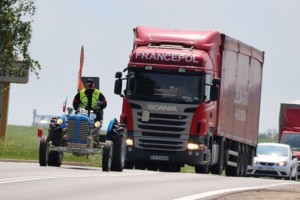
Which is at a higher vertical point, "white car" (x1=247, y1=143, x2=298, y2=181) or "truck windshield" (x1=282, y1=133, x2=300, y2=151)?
"truck windshield" (x1=282, y1=133, x2=300, y2=151)

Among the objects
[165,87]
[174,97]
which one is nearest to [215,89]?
[174,97]

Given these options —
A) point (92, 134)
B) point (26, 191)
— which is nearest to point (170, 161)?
point (92, 134)

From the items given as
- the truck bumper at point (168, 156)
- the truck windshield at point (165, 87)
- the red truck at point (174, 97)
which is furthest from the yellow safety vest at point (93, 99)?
the truck bumper at point (168, 156)

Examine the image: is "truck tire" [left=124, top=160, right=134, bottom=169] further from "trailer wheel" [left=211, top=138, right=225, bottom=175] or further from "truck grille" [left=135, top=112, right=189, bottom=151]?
"trailer wheel" [left=211, top=138, right=225, bottom=175]

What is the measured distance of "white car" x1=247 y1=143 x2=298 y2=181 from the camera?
47.2 m

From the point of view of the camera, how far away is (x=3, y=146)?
45.2m

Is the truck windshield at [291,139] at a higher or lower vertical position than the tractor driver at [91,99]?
higher

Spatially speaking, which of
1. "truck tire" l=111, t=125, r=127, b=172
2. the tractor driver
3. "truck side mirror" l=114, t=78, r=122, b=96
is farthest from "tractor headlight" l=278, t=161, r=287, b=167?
the tractor driver

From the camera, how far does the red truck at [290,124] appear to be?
55656mm

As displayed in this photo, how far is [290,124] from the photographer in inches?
2223

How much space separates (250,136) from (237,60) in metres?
4.62

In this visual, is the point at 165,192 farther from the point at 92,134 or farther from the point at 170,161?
the point at 170,161

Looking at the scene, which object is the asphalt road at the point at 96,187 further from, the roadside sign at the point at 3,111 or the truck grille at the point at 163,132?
the roadside sign at the point at 3,111

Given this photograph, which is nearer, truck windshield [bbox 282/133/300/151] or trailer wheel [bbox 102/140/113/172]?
trailer wheel [bbox 102/140/113/172]
